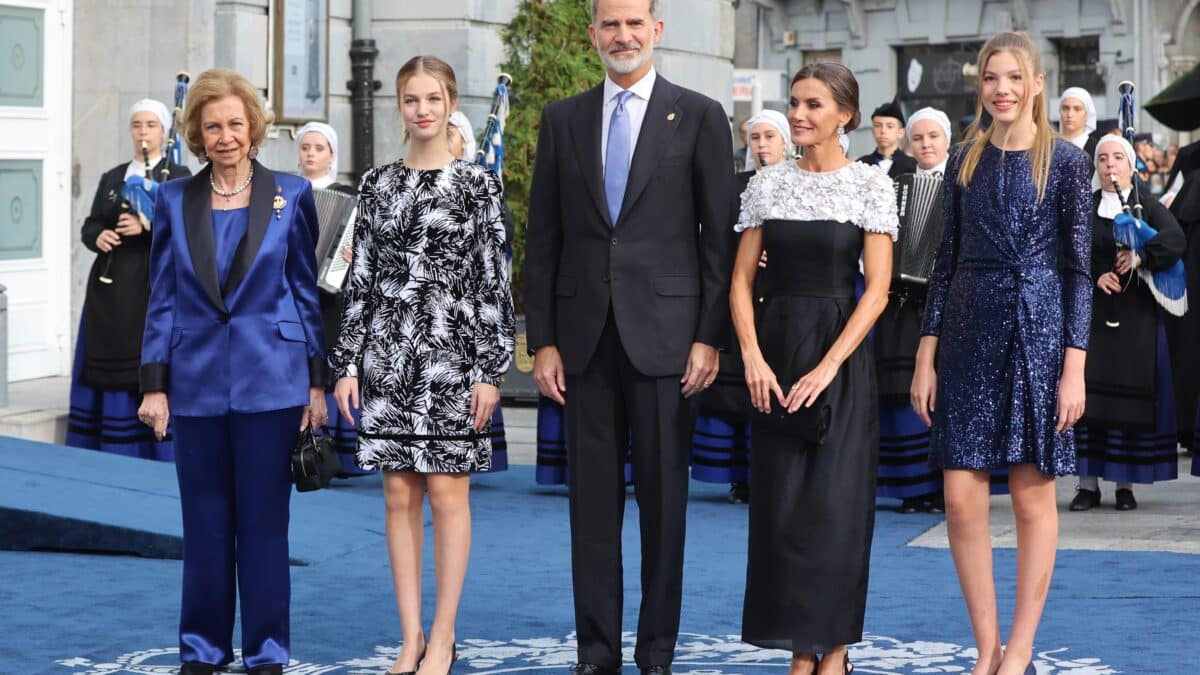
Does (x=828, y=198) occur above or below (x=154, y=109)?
below

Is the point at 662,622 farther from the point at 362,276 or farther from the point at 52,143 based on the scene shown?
the point at 52,143

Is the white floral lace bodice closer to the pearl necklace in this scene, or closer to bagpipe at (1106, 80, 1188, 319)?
the pearl necklace

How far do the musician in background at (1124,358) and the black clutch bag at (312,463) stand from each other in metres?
4.74

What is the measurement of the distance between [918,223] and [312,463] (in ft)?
12.7

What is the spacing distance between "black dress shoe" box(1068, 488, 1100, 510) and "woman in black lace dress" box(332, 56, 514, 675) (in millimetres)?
4615

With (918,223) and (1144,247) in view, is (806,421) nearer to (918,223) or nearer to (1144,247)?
(918,223)

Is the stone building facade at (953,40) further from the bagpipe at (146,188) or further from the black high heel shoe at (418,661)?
the black high heel shoe at (418,661)

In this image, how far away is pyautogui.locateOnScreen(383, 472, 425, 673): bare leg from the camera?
6118 millimetres

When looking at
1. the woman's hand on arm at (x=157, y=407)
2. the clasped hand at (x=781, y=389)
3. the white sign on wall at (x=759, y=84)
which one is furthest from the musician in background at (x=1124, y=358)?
the white sign on wall at (x=759, y=84)

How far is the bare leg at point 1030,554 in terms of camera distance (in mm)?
5914

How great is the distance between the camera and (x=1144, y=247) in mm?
9562

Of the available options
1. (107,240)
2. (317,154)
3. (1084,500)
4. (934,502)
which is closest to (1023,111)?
(934,502)

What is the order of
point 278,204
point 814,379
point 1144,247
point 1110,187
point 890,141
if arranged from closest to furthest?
point 814,379, point 278,204, point 1144,247, point 1110,187, point 890,141

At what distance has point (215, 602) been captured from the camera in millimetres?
6098
